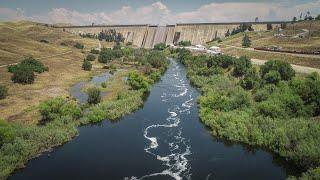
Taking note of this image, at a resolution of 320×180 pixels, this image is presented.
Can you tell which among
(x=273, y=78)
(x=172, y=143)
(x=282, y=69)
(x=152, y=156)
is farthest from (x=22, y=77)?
(x=282, y=69)

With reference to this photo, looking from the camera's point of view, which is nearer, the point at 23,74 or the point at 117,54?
the point at 23,74

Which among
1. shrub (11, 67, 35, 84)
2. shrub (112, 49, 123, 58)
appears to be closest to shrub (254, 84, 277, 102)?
shrub (11, 67, 35, 84)

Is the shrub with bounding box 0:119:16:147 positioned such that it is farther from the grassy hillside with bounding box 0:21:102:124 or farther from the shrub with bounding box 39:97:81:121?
the grassy hillside with bounding box 0:21:102:124

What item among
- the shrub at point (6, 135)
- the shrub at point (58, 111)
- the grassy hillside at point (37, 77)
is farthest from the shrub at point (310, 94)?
the grassy hillside at point (37, 77)

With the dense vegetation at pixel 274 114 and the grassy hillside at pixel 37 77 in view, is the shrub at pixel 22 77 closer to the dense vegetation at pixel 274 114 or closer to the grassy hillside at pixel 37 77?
the grassy hillside at pixel 37 77

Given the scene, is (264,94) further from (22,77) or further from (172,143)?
(22,77)

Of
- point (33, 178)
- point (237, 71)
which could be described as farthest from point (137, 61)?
point (33, 178)

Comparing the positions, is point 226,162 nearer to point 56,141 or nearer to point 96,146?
point 96,146
